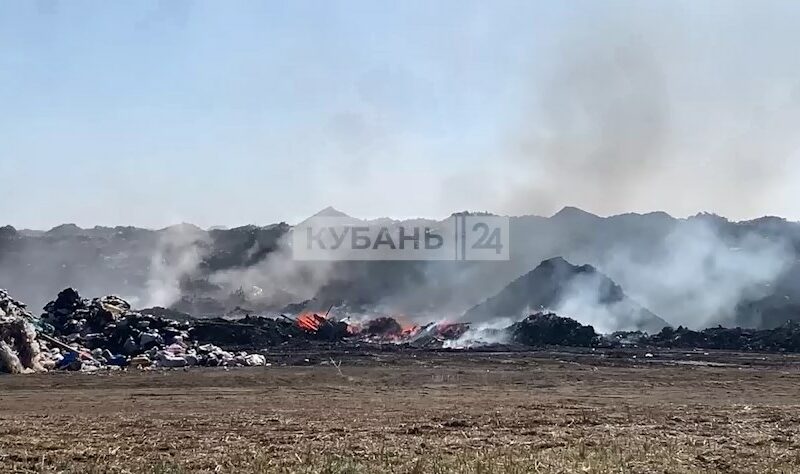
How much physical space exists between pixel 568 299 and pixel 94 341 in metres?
33.3

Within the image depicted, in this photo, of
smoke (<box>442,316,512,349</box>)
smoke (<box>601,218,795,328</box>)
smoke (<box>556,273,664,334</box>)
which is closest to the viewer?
smoke (<box>442,316,512,349</box>)

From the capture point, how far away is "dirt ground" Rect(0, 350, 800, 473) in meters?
10.8

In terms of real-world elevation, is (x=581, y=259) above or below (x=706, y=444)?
above

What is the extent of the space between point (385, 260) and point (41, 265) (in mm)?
40502

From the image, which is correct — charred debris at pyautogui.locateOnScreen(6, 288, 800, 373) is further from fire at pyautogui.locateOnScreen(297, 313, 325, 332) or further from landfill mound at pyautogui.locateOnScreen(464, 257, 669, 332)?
landfill mound at pyautogui.locateOnScreen(464, 257, 669, 332)

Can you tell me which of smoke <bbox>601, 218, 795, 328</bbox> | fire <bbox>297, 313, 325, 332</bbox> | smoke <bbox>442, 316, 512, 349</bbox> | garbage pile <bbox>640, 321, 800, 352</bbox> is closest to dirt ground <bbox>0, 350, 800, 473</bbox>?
garbage pile <bbox>640, 321, 800, 352</bbox>

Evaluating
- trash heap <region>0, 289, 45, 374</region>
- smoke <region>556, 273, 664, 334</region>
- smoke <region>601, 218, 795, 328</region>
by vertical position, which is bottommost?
trash heap <region>0, 289, 45, 374</region>

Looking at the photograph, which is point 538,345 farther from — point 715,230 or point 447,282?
point 715,230

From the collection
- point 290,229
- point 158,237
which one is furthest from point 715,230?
point 158,237

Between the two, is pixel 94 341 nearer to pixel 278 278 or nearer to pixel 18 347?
pixel 18 347

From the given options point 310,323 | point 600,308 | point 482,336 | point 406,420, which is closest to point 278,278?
point 310,323

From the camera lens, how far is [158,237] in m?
101

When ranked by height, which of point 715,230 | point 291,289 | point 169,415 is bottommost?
point 169,415

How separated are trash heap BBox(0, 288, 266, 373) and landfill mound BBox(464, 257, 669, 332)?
78.1 ft
